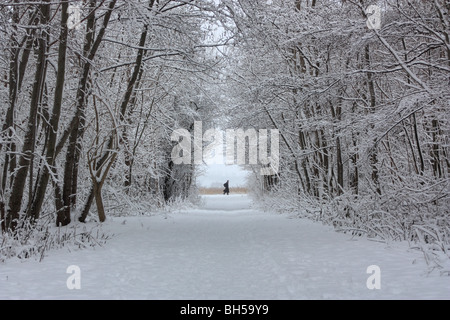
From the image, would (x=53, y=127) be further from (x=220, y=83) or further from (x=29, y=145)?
(x=220, y=83)

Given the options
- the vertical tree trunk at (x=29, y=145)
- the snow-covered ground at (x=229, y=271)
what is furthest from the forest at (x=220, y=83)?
the snow-covered ground at (x=229, y=271)

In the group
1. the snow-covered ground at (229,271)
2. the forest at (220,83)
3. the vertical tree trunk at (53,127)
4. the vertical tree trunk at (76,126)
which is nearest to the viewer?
the snow-covered ground at (229,271)

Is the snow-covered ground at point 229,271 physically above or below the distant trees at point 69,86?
below

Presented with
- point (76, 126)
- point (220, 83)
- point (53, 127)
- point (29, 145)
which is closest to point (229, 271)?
point (29, 145)

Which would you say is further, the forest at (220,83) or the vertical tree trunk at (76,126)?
the vertical tree trunk at (76,126)

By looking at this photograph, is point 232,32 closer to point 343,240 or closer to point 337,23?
point 337,23

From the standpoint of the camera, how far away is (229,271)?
5.25m

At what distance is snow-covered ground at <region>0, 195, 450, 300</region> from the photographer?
4.04 meters

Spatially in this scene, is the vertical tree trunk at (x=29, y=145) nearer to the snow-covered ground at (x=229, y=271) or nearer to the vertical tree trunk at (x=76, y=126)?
the vertical tree trunk at (x=76, y=126)

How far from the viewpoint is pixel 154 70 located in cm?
1488

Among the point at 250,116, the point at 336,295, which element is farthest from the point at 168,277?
the point at 250,116

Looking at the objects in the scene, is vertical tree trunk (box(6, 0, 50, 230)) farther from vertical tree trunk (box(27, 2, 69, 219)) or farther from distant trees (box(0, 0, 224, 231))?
vertical tree trunk (box(27, 2, 69, 219))

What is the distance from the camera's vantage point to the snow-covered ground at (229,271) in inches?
159
